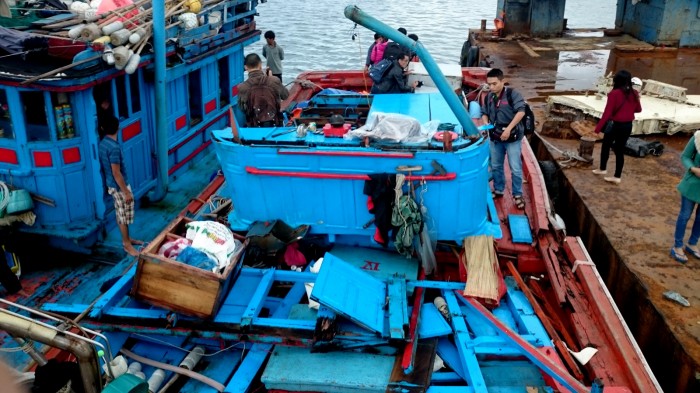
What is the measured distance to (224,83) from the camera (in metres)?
9.89

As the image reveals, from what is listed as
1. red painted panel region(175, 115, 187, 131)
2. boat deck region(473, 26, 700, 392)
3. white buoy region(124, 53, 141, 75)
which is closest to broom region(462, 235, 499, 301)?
boat deck region(473, 26, 700, 392)

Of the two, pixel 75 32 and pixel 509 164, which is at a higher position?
pixel 75 32

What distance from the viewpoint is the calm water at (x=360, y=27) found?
25.6m

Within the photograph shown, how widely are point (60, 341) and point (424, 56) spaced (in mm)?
3883

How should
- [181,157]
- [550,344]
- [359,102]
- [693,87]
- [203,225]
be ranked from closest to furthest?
→ [550,344], [203,225], [359,102], [181,157], [693,87]

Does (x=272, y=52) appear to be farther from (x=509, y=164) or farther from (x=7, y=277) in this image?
(x=7, y=277)

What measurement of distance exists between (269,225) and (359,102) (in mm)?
2563

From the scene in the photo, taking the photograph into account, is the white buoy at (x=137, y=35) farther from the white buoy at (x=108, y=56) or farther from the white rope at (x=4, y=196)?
the white rope at (x=4, y=196)

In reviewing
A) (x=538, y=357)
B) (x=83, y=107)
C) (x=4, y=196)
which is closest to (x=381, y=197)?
(x=538, y=357)

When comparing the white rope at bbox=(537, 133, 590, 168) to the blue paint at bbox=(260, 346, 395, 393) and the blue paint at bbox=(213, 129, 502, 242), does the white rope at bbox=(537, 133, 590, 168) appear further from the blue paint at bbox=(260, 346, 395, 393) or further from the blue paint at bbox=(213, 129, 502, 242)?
the blue paint at bbox=(260, 346, 395, 393)

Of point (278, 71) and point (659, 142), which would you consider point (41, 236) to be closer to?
point (278, 71)


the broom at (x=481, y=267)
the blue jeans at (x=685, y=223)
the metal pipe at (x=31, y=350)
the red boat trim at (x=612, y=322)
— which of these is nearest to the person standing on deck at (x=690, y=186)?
the blue jeans at (x=685, y=223)

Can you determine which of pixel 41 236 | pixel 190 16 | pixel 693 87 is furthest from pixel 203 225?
pixel 693 87

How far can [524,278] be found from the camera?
6.17 meters
